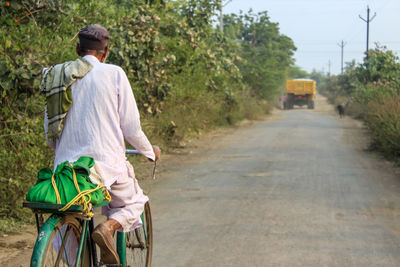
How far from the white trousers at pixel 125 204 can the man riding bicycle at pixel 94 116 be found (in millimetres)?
19

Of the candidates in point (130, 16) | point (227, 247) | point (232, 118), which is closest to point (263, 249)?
point (227, 247)

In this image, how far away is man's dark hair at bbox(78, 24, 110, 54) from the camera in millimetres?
3145

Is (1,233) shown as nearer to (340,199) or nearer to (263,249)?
(263,249)

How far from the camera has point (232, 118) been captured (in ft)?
76.6

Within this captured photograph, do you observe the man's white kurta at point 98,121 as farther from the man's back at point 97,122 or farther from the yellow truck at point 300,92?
the yellow truck at point 300,92

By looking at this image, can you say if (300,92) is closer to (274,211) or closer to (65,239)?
(274,211)

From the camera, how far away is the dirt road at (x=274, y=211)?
4914 mm

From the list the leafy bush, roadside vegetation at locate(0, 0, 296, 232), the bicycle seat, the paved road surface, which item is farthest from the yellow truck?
the bicycle seat

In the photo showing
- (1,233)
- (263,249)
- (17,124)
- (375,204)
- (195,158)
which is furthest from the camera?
(195,158)

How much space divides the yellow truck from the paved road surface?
132ft

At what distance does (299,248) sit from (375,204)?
8.35 ft

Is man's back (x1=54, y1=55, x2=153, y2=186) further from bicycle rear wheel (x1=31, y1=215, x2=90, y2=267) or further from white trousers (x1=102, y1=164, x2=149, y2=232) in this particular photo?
bicycle rear wheel (x1=31, y1=215, x2=90, y2=267)

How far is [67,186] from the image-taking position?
105 inches

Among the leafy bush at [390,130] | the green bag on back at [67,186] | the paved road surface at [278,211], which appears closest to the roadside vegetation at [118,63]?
the paved road surface at [278,211]
